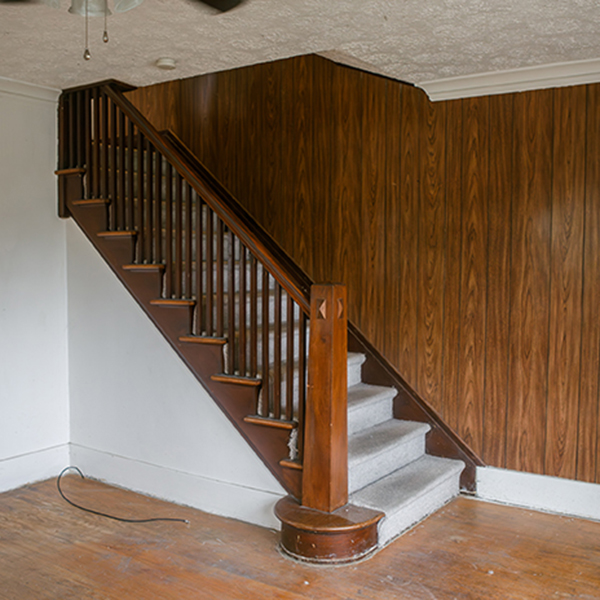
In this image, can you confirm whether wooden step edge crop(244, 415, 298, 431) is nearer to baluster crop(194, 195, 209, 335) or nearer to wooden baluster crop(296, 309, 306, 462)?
wooden baluster crop(296, 309, 306, 462)

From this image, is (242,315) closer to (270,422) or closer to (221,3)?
(270,422)

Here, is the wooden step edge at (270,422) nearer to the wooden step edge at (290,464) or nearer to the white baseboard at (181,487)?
the wooden step edge at (290,464)

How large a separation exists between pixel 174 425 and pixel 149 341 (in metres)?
0.50

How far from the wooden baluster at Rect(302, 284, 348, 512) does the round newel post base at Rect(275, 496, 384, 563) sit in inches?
3.4

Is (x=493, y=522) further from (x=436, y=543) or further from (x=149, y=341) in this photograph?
(x=149, y=341)

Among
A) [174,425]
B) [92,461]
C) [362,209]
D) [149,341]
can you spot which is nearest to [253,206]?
[362,209]

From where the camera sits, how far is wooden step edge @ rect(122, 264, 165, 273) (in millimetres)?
3684

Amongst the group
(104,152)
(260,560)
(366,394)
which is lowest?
(260,560)

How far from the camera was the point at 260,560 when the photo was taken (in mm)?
2971

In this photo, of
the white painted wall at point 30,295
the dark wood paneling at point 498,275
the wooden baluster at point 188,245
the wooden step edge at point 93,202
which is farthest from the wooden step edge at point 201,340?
the dark wood paneling at point 498,275

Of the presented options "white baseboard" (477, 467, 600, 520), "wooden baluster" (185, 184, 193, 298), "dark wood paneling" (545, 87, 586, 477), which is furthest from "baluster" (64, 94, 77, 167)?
"white baseboard" (477, 467, 600, 520)

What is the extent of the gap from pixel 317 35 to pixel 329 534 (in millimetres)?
Result: 2197

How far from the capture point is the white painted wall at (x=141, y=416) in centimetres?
350

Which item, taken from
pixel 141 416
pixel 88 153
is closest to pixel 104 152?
pixel 88 153
